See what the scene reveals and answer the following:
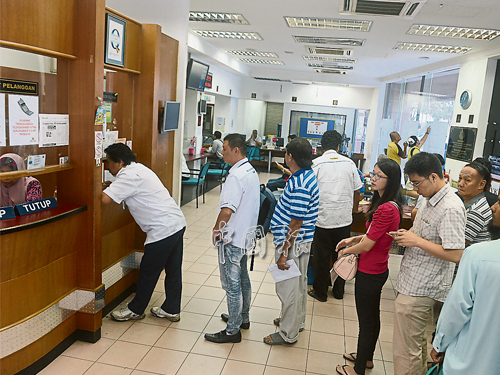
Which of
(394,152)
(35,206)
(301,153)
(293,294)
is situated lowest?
(293,294)

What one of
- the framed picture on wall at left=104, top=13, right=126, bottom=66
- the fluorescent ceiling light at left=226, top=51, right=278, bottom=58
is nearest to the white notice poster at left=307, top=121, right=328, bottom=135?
the fluorescent ceiling light at left=226, top=51, right=278, bottom=58

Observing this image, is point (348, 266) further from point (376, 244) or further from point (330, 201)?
point (330, 201)

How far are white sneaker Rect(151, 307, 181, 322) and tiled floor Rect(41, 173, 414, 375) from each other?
1.7 inches

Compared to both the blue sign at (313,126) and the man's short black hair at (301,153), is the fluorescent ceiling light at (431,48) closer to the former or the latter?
the man's short black hair at (301,153)

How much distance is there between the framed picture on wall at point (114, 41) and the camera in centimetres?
324

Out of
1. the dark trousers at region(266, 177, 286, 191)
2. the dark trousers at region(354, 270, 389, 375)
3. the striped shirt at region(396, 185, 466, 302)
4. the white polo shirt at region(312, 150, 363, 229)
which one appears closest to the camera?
the striped shirt at region(396, 185, 466, 302)

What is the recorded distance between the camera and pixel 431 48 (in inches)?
296

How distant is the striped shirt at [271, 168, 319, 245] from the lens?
309 centimetres

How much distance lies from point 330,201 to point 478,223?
54.4 inches

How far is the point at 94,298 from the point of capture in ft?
10.4

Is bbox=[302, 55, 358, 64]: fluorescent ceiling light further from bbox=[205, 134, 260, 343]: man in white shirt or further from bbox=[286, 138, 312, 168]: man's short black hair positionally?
bbox=[205, 134, 260, 343]: man in white shirt

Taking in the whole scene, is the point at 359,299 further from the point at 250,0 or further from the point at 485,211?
the point at 250,0

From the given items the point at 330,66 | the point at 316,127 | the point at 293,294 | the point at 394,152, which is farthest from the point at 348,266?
the point at 316,127

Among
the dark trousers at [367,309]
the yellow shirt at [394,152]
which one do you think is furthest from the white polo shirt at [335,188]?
the yellow shirt at [394,152]
